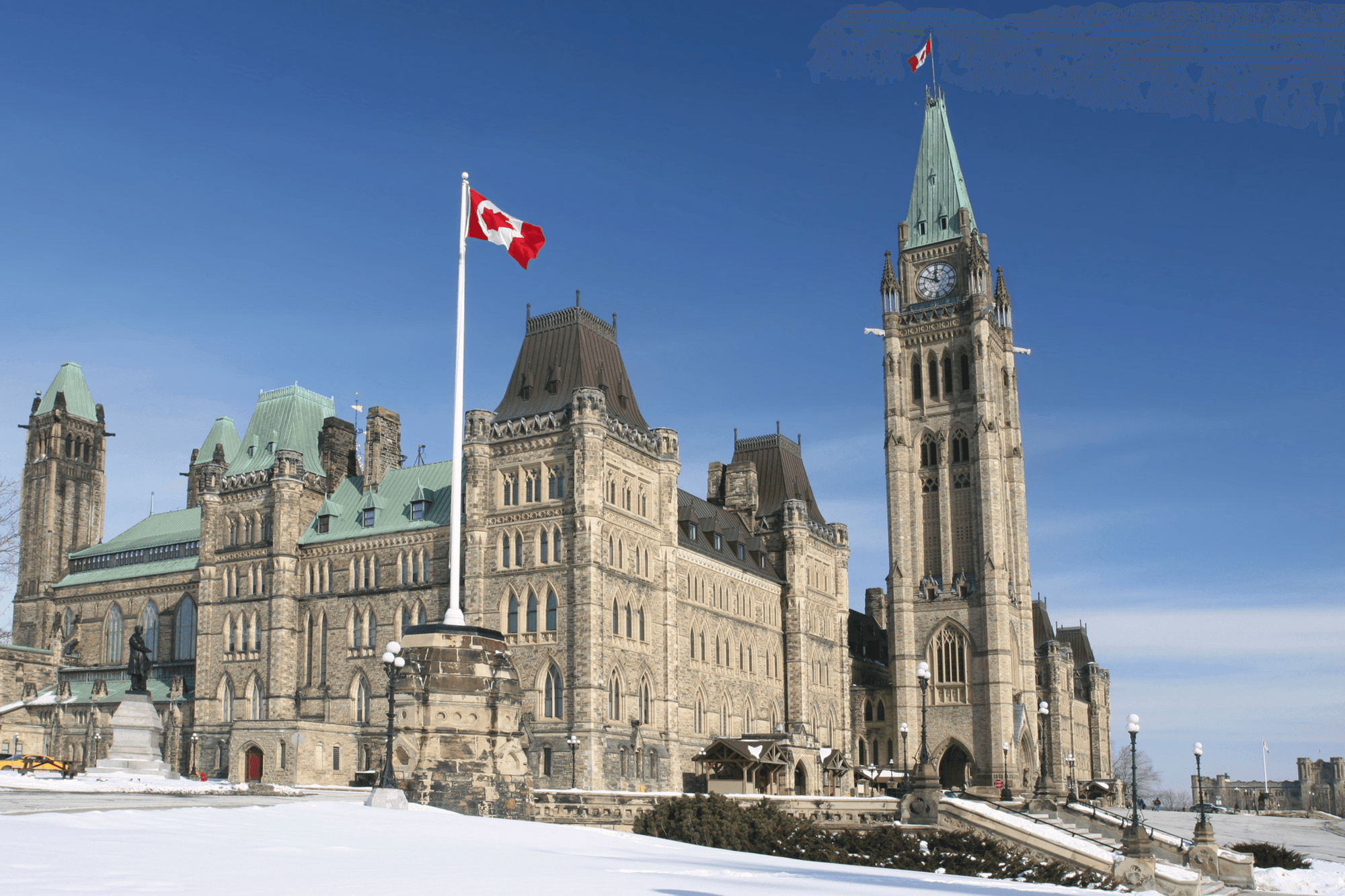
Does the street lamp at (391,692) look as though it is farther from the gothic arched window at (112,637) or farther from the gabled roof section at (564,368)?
the gothic arched window at (112,637)

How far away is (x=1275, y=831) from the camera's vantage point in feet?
254

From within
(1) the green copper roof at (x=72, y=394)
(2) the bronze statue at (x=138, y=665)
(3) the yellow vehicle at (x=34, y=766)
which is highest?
(1) the green copper roof at (x=72, y=394)

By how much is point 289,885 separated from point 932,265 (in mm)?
88914

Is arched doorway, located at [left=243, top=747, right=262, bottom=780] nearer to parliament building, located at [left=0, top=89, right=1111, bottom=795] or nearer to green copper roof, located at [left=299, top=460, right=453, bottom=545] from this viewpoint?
parliament building, located at [left=0, top=89, right=1111, bottom=795]

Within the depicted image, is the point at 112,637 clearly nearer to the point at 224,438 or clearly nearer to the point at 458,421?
the point at 224,438

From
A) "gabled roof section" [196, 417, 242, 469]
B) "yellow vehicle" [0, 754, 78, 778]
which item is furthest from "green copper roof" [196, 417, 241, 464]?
"yellow vehicle" [0, 754, 78, 778]

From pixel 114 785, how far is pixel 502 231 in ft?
61.0

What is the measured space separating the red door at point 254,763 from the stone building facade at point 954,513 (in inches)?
1775

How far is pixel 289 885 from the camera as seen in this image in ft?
44.0

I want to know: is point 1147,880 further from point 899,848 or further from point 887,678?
point 887,678

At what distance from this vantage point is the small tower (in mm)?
77500

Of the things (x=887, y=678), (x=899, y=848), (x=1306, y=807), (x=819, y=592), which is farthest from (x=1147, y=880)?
(x=1306, y=807)

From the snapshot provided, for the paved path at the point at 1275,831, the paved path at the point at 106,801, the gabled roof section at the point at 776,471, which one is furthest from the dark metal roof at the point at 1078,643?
the paved path at the point at 106,801

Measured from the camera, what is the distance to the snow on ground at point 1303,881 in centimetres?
3731
